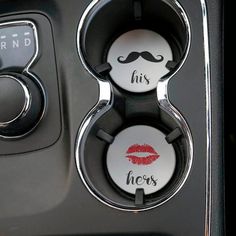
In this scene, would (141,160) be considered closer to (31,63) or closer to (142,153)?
(142,153)

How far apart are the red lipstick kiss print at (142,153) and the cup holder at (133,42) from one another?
0.07m

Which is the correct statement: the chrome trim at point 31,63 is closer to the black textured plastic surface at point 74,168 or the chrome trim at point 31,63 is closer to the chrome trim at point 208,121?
the black textured plastic surface at point 74,168

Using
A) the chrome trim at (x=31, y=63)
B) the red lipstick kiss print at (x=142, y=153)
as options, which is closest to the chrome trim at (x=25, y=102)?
the chrome trim at (x=31, y=63)

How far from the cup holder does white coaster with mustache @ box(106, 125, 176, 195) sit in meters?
0.05

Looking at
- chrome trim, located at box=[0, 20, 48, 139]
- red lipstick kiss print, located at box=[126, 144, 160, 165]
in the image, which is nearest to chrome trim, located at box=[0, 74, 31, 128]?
chrome trim, located at box=[0, 20, 48, 139]

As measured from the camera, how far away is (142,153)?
78 cm

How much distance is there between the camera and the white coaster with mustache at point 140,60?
2.60 feet

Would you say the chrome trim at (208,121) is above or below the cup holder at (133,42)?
below

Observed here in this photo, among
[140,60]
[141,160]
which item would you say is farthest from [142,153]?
[140,60]

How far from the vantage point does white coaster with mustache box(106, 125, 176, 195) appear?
767 mm

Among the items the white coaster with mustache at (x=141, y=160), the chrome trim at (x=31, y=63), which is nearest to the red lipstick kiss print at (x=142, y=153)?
the white coaster with mustache at (x=141, y=160)

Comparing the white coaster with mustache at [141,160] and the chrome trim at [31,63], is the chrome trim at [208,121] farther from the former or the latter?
the chrome trim at [31,63]

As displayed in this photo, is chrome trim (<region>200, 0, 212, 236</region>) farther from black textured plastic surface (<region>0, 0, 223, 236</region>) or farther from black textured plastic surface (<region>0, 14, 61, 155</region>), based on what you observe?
black textured plastic surface (<region>0, 14, 61, 155</region>)

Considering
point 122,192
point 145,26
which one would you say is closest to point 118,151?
point 122,192
